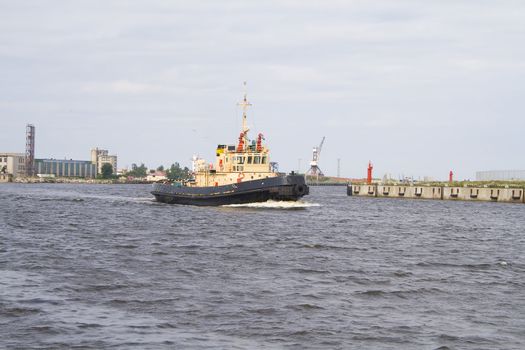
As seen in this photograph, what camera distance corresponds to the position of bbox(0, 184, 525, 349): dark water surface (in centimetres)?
1595

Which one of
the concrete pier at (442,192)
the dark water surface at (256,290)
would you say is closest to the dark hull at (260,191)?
the dark water surface at (256,290)

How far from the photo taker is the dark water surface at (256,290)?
16.0m

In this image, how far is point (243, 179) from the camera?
2453 inches

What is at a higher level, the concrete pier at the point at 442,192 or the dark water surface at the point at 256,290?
the concrete pier at the point at 442,192

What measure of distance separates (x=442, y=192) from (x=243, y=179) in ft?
159

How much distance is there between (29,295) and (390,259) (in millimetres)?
15366

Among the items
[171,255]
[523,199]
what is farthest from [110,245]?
[523,199]

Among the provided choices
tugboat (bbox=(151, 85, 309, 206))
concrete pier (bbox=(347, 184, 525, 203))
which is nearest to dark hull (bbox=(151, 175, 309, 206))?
tugboat (bbox=(151, 85, 309, 206))

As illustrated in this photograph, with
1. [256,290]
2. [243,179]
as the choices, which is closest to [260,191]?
[243,179]

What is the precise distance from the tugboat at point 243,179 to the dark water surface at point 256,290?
19699mm

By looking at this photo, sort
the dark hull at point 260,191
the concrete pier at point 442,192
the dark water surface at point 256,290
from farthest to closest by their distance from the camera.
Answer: the concrete pier at point 442,192 → the dark hull at point 260,191 → the dark water surface at point 256,290

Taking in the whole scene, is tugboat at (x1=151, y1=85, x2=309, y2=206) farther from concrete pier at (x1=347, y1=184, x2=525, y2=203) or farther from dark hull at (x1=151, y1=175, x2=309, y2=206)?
concrete pier at (x1=347, y1=184, x2=525, y2=203)

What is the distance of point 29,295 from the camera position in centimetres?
1984

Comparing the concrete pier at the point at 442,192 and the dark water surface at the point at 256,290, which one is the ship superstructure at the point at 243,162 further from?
the concrete pier at the point at 442,192
